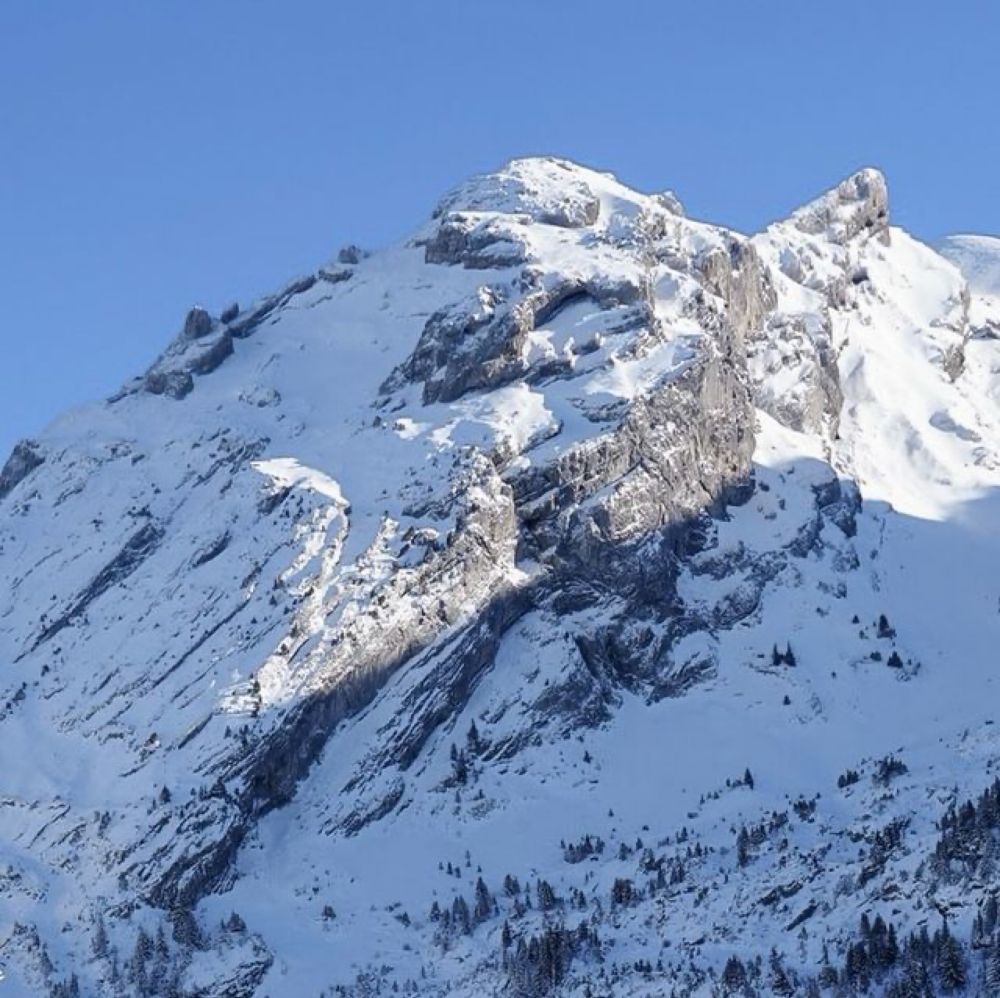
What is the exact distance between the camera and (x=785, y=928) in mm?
196375

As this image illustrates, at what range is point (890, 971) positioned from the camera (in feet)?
594

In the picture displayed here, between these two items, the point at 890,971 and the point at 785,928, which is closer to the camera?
the point at 890,971

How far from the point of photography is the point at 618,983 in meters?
197

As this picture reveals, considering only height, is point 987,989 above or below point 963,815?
below

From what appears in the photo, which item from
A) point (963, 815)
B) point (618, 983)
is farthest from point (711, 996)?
point (963, 815)

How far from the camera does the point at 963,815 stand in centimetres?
19650

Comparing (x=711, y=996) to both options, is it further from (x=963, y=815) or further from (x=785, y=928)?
(x=963, y=815)

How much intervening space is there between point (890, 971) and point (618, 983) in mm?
24968

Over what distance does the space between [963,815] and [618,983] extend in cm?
3035

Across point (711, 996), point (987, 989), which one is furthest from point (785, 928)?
point (987, 989)

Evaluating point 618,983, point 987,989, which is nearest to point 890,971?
point 987,989

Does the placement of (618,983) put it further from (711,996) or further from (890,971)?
(890,971)

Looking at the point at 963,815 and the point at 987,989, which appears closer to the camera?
the point at 987,989

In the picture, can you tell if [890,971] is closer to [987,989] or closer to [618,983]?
[987,989]
